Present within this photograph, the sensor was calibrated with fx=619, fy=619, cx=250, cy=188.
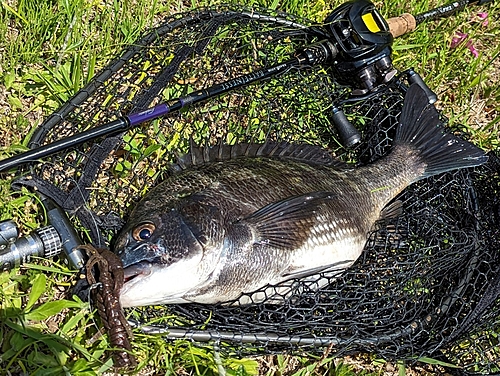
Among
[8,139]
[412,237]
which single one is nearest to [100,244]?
[8,139]

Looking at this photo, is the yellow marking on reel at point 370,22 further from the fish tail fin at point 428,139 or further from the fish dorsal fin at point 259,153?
the fish dorsal fin at point 259,153

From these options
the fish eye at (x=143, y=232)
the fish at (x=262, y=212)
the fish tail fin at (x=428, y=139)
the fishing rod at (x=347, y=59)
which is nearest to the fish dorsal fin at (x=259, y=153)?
the fish at (x=262, y=212)

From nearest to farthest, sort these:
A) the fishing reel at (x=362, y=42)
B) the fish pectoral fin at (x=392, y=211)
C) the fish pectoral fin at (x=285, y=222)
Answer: the fish pectoral fin at (x=285, y=222), the fish pectoral fin at (x=392, y=211), the fishing reel at (x=362, y=42)

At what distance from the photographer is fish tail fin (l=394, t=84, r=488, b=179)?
12.3 feet

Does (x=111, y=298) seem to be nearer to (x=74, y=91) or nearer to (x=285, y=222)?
(x=285, y=222)

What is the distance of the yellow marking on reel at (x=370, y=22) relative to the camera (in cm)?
383

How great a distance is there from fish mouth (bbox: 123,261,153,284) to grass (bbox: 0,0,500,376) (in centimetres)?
40

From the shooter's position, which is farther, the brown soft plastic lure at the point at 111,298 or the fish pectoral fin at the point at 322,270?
the fish pectoral fin at the point at 322,270

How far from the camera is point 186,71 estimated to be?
12.5 ft

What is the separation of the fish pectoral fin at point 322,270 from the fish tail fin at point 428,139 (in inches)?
32.1

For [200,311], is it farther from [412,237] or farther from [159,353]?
[412,237]

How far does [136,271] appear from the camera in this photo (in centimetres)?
277

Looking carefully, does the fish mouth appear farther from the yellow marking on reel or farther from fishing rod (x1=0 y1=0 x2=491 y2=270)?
the yellow marking on reel

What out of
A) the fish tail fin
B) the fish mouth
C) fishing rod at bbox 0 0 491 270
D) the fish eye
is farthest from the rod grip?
the fish mouth
